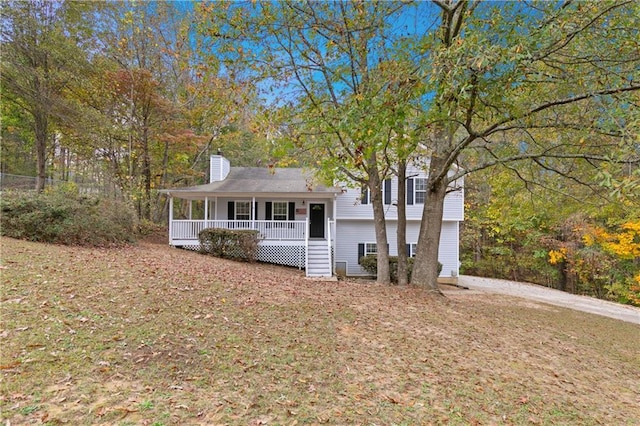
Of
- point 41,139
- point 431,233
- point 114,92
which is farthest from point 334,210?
point 41,139

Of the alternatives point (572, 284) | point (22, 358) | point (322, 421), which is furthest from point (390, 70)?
point (572, 284)

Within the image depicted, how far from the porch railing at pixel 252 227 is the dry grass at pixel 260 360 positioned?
715cm

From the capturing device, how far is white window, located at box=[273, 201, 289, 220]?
1638cm

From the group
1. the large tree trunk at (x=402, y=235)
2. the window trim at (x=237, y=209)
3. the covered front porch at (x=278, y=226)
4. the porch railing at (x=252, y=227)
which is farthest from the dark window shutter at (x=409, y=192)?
the window trim at (x=237, y=209)

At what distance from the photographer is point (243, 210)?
1630 centimetres

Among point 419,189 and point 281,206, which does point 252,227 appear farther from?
point 419,189

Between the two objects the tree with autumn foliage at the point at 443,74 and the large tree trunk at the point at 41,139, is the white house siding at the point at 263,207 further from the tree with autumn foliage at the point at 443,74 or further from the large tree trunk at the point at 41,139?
the large tree trunk at the point at 41,139

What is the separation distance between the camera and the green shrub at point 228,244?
13.8 metres

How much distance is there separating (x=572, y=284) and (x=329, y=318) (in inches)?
980

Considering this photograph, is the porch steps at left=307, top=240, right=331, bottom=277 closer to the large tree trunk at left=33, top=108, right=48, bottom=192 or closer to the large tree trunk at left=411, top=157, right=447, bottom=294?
the large tree trunk at left=411, top=157, right=447, bottom=294

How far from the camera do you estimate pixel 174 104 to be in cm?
1816

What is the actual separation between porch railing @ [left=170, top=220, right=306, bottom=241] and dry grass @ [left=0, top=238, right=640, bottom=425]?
715 centimetres

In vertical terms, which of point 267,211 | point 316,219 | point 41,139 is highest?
point 41,139

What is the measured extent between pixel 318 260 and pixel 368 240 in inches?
159
